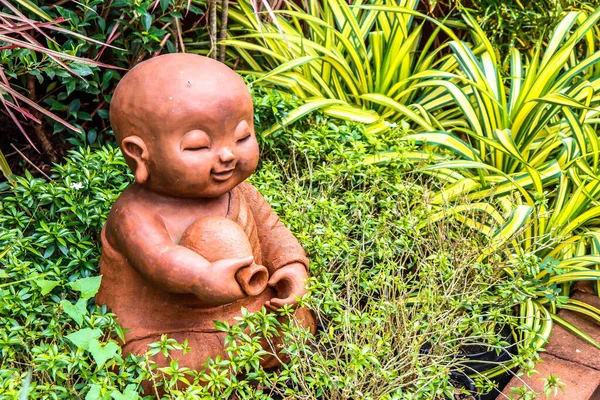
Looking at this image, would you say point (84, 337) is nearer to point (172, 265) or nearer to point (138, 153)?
point (172, 265)

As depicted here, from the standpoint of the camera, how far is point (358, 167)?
10.3 ft

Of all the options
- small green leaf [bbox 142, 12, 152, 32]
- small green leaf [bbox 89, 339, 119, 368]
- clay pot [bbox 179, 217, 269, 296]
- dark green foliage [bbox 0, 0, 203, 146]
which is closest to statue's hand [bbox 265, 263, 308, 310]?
clay pot [bbox 179, 217, 269, 296]

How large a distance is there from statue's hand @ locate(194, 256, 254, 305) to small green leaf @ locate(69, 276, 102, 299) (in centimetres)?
35

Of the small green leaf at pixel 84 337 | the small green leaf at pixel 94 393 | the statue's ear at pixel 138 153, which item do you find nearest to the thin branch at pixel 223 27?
the statue's ear at pixel 138 153

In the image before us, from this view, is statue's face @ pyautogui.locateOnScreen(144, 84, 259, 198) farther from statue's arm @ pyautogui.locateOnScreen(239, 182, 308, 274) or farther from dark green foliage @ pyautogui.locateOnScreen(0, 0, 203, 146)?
dark green foliage @ pyautogui.locateOnScreen(0, 0, 203, 146)

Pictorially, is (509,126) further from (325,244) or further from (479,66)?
(325,244)

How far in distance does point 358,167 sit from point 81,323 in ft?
4.56

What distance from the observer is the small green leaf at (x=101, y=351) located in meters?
1.99

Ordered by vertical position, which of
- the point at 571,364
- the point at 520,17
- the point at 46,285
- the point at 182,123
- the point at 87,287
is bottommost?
the point at 571,364

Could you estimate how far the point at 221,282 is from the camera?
206cm

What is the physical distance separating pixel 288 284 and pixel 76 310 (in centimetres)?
65

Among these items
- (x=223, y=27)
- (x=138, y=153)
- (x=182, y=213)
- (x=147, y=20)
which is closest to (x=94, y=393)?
(x=182, y=213)

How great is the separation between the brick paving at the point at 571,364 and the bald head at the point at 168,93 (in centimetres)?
144

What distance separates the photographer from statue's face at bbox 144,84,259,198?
2047 millimetres
